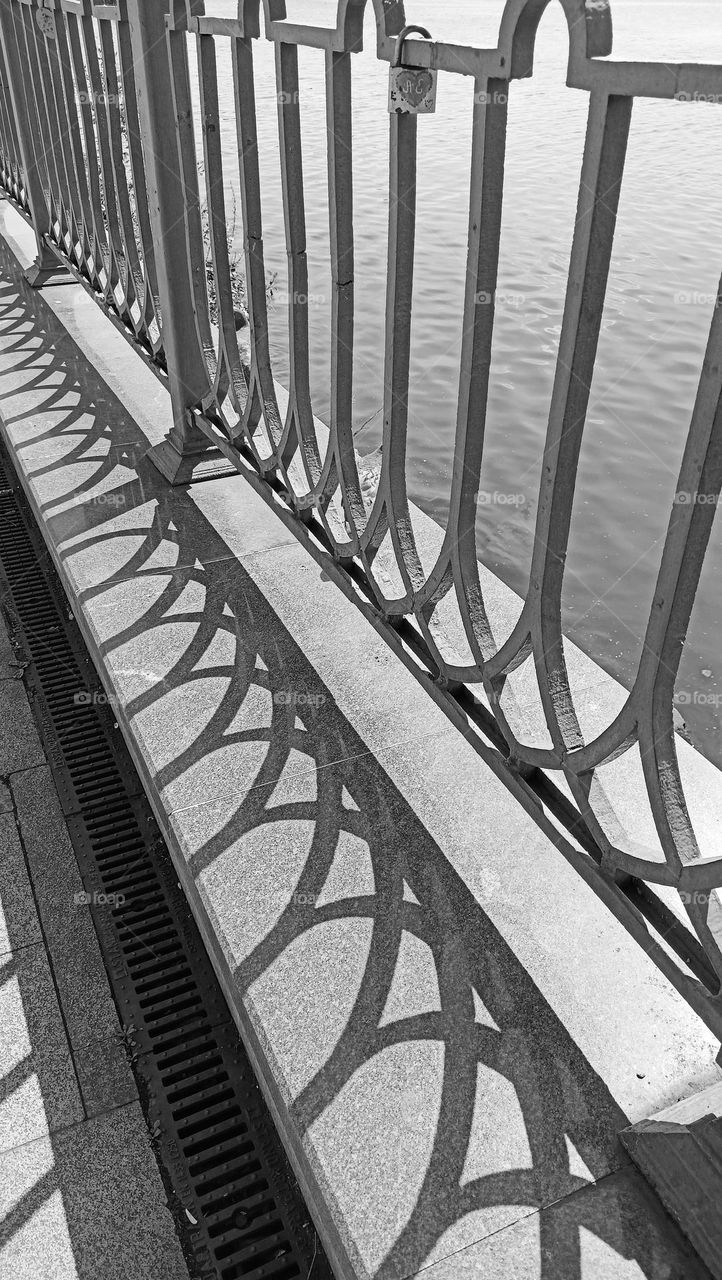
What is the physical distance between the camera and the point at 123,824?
307cm

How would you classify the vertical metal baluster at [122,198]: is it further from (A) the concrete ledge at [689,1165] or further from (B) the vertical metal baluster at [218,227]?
(A) the concrete ledge at [689,1165]

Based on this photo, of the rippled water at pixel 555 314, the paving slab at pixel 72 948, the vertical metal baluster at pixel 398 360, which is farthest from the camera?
the rippled water at pixel 555 314

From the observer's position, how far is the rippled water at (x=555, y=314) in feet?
16.7

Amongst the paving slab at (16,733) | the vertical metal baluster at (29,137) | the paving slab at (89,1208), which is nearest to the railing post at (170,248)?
the paving slab at (16,733)

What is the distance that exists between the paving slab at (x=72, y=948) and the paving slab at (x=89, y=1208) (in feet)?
0.30

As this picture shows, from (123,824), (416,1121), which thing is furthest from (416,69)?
(123,824)

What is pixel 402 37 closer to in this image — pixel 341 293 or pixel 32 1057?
pixel 341 293

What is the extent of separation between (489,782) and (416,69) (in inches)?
64.8

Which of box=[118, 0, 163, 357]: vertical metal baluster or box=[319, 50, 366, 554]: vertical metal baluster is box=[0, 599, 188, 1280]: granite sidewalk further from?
box=[118, 0, 163, 357]: vertical metal baluster

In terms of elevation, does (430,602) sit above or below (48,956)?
above

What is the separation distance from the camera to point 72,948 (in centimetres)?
267

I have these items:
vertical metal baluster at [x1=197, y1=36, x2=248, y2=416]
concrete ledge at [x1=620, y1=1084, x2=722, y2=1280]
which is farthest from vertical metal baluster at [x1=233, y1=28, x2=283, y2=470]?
concrete ledge at [x1=620, y1=1084, x2=722, y2=1280]

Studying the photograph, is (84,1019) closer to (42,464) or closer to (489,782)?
(489,782)

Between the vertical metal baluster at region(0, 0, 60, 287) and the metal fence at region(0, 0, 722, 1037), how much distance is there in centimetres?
175
